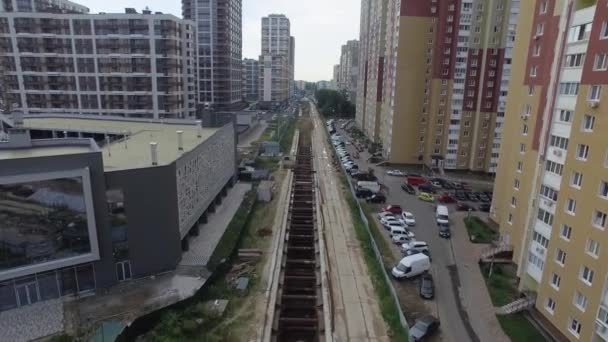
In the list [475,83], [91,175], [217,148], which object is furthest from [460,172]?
[91,175]

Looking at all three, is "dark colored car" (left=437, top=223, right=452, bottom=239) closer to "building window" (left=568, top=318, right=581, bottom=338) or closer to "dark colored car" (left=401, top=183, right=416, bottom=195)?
"dark colored car" (left=401, top=183, right=416, bottom=195)

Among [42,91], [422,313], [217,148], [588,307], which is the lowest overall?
[422,313]

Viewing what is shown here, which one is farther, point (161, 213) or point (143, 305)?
point (161, 213)

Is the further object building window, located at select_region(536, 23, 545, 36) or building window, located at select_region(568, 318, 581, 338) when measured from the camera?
building window, located at select_region(536, 23, 545, 36)

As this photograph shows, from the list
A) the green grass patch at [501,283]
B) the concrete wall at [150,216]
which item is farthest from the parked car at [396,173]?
the concrete wall at [150,216]

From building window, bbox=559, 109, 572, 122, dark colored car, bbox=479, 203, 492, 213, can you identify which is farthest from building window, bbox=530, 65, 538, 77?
dark colored car, bbox=479, 203, 492, 213

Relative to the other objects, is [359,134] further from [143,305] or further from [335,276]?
[143,305]

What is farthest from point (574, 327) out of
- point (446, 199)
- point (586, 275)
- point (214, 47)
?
point (214, 47)
